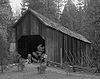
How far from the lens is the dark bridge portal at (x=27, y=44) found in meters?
26.0

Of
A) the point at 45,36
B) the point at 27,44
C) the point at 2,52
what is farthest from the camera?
the point at 27,44

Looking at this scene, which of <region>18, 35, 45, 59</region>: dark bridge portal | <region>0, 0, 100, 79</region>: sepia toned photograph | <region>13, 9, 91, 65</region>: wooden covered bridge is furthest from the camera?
<region>18, 35, 45, 59</region>: dark bridge portal

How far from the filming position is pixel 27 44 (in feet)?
88.9

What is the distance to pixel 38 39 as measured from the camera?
91.4 ft

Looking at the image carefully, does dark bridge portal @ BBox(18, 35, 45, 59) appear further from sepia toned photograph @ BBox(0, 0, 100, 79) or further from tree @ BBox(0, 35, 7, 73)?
tree @ BBox(0, 35, 7, 73)

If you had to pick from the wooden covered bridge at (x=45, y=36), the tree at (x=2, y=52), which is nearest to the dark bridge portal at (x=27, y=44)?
the wooden covered bridge at (x=45, y=36)

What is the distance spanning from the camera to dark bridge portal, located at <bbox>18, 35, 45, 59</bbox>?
2602 centimetres

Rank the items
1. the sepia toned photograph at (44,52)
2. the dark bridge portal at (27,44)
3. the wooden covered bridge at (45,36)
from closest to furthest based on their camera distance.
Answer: the sepia toned photograph at (44,52)
the wooden covered bridge at (45,36)
the dark bridge portal at (27,44)

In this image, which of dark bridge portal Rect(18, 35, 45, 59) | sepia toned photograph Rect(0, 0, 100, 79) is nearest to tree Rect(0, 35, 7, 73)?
sepia toned photograph Rect(0, 0, 100, 79)

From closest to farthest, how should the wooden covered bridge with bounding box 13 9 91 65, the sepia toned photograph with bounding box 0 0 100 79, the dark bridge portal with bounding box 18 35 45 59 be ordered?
the sepia toned photograph with bounding box 0 0 100 79, the wooden covered bridge with bounding box 13 9 91 65, the dark bridge portal with bounding box 18 35 45 59

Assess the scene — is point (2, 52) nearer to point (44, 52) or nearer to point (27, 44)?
point (44, 52)

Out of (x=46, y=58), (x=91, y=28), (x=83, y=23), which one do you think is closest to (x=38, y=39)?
(x=46, y=58)

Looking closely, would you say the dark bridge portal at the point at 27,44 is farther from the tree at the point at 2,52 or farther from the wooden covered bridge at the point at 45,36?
the tree at the point at 2,52

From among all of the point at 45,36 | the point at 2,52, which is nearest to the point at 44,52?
the point at 45,36
